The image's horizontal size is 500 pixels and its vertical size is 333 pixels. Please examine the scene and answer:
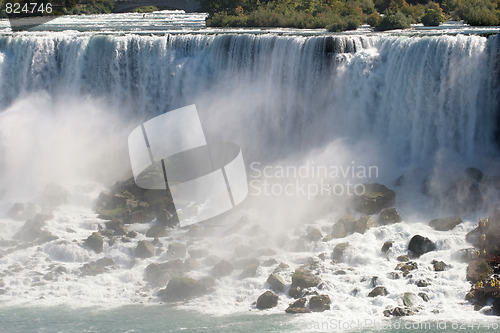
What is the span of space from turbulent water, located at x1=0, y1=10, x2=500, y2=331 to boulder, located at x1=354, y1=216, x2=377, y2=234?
43 centimetres

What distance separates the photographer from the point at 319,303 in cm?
1920

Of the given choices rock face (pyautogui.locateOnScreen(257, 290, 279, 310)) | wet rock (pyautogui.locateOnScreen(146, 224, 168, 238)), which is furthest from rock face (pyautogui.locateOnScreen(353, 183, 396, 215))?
wet rock (pyautogui.locateOnScreen(146, 224, 168, 238))

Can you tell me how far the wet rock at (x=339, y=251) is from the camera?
71.6 ft

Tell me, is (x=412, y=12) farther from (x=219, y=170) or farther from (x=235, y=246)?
(x=235, y=246)

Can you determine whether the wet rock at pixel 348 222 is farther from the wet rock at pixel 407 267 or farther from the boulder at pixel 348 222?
the wet rock at pixel 407 267

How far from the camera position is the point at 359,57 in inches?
1115

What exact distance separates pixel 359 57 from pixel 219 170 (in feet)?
22.2

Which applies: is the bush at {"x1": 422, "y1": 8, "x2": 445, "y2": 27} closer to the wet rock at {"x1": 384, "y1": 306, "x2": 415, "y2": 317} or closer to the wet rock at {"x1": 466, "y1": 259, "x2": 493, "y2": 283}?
the wet rock at {"x1": 466, "y1": 259, "x2": 493, "y2": 283}

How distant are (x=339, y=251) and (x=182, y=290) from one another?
4.71 m

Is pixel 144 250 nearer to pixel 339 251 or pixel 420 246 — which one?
pixel 339 251

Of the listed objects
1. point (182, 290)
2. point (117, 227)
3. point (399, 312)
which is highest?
point (117, 227)

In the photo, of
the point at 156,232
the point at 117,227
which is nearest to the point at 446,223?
the point at 156,232

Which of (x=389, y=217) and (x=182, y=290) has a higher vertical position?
(x=389, y=217)

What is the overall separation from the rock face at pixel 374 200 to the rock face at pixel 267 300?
236 inches
